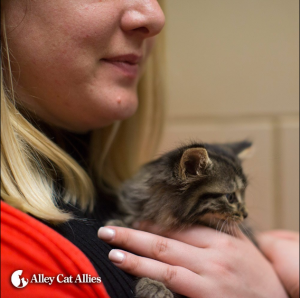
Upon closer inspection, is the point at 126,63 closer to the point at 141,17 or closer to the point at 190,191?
the point at 141,17

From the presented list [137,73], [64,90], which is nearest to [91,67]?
[64,90]

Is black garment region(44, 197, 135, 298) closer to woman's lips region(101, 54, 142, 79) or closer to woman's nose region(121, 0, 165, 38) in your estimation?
woman's lips region(101, 54, 142, 79)

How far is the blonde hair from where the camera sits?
2.96ft

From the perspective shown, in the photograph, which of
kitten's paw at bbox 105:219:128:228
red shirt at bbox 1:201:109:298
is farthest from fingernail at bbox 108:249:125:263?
kitten's paw at bbox 105:219:128:228

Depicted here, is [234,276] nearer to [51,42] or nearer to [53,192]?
[53,192]

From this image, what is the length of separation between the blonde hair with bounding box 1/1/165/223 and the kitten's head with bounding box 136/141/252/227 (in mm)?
279

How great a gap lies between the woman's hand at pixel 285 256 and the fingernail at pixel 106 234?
86 cm

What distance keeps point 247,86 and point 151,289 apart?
1738 millimetres

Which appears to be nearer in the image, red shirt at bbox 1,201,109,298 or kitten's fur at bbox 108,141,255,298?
red shirt at bbox 1,201,109,298

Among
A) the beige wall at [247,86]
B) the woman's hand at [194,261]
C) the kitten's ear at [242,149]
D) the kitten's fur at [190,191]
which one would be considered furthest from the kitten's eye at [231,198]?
the beige wall at [247,86]

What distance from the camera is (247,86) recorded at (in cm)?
227

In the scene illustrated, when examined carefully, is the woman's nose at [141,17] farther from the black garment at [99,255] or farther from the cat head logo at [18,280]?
the cat head logo at [18,280]

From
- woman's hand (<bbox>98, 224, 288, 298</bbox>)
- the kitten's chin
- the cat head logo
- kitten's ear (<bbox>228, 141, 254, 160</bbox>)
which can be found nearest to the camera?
the cat head logo

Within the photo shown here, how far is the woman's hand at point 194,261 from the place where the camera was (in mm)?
1002
